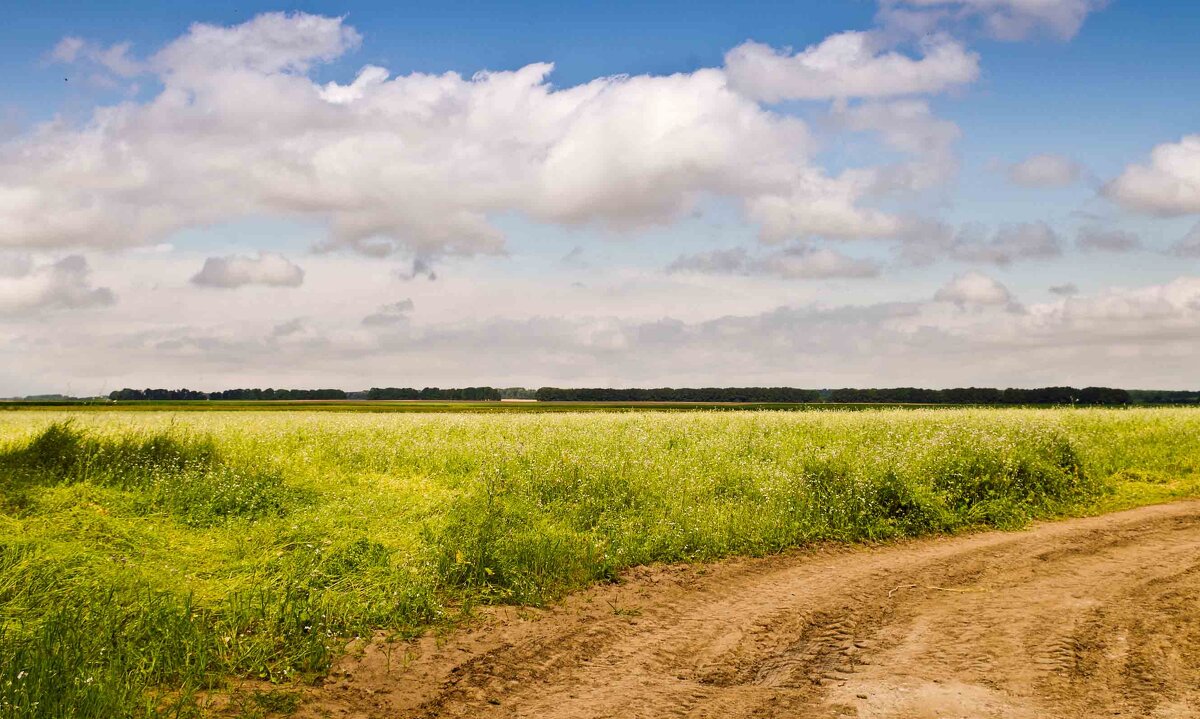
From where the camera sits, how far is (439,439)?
71.8ft

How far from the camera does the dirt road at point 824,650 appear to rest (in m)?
6.35

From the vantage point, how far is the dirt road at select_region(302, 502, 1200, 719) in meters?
6.35

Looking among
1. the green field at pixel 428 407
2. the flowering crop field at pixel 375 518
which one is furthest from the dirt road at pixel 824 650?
the green field at pixel 428 407

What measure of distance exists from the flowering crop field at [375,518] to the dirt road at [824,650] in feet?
2.97

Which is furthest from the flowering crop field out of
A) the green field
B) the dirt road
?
the green field

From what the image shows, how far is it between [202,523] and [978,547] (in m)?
13.1

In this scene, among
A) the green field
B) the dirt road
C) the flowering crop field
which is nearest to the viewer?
the dirt road

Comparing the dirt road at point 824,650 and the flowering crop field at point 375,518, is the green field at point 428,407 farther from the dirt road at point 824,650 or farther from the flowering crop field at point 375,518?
the dirt road at point 824,650

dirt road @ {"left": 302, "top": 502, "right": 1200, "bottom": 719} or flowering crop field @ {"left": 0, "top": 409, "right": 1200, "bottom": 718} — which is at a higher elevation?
flowering crop field @ {"left": 0, "top": 409, "right": 1200, "bottom": 718}

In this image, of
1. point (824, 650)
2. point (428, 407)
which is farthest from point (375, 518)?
point (428, 407)

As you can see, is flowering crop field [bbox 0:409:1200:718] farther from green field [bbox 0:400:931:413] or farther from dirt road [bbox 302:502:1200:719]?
green field [bbox 0:400:931:413]

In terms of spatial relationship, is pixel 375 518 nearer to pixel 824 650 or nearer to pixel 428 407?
pixel 824 650

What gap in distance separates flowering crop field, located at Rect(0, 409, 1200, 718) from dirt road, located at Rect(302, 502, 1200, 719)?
90cm

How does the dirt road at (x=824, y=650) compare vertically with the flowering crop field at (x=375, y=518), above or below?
below
